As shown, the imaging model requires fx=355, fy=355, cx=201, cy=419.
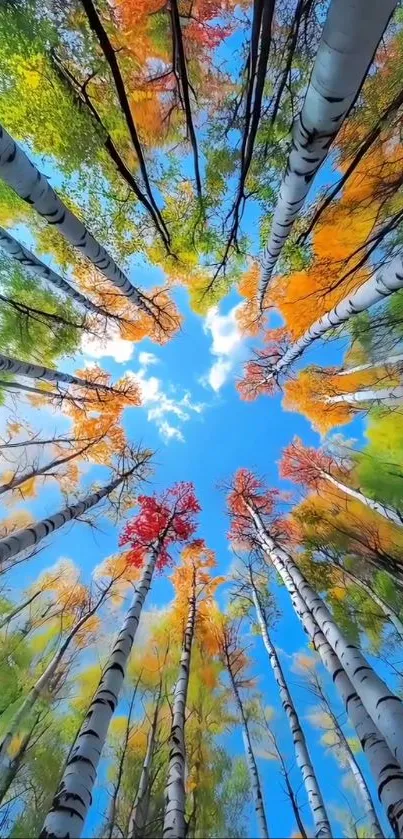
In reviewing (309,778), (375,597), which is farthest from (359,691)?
(375,597)

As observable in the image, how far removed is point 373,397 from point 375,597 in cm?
397

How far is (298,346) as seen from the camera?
25.7ft

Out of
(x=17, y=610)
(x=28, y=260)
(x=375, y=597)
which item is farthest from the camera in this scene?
(x=17, y=610)

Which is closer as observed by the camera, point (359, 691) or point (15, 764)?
point (359, 691)

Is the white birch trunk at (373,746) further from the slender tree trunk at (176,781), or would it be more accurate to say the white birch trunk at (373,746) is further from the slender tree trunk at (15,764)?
the slender tree trunk at (15,764)

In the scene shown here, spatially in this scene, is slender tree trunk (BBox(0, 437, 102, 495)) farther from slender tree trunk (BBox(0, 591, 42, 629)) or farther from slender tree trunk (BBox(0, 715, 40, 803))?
slender tree trunk (BBox(0, 715, 40, 803))

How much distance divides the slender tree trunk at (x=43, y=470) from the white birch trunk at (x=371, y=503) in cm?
656

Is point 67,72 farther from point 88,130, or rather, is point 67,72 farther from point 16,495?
point 16,495

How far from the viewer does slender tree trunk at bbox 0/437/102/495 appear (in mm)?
7727

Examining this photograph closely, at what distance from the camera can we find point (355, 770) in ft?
19.1

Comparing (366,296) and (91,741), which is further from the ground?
(366,296)

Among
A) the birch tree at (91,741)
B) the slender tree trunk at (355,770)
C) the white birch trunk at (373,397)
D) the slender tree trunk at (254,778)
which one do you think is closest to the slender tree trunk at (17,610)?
the birch tree at (91,741)

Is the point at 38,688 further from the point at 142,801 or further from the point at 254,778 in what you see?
the point at 254,778

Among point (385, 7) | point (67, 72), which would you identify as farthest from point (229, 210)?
point (385, 7)
